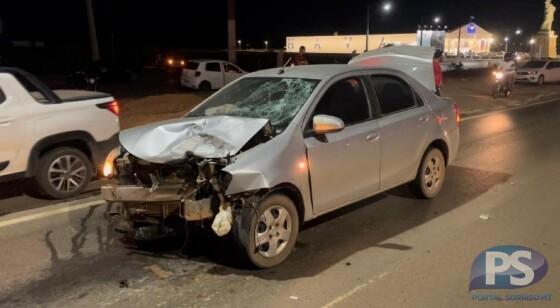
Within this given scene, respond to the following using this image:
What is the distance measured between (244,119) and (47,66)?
38566 millimetres

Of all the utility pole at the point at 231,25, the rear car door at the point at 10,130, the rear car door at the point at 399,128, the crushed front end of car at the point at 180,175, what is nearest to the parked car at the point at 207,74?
the utility pole at the point at 231,25

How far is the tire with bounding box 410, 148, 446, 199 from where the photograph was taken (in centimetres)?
664

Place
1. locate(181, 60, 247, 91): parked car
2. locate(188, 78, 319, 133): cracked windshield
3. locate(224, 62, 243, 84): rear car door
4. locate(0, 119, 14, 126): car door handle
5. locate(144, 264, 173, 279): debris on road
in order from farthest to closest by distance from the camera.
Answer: locate(224, 62, 243, 84): rear car door
locate(181, 60, 247, 91): parked car
locate(0, 119, 14, 126): car door handle
locate(188, 78, 319, 133): cracked windshield
locate(144, 264, 173, 279): debris on road

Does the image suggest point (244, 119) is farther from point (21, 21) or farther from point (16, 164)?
point (21, 21)

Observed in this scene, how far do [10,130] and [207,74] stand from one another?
56.7ft

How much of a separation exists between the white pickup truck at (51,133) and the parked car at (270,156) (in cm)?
207

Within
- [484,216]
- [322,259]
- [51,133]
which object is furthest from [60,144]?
[484,216]

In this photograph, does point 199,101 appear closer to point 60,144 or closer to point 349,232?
point 60,144

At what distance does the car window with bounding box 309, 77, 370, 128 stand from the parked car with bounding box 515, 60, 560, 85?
28.1 meters

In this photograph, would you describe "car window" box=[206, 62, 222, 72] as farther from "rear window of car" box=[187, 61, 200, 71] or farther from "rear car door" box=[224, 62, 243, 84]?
"rear window of car" box=[187, 61, 200, 71]

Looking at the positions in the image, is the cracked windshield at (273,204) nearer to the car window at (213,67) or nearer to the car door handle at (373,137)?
the car door handle at (373,137)

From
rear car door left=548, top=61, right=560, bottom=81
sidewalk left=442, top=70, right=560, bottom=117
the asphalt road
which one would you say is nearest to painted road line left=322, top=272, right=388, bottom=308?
the asphalt road

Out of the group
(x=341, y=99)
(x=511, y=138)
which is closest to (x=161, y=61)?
(x=511, y=138)

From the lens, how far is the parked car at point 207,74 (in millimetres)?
23344
